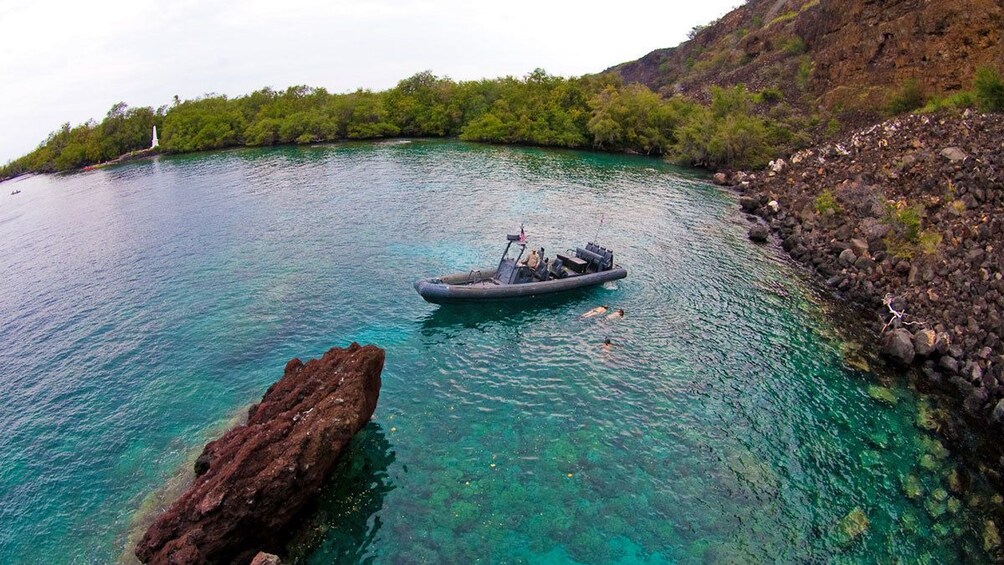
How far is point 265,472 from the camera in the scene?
18.6 metres

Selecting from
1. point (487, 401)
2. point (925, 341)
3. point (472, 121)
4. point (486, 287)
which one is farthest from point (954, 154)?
point (472, 121)

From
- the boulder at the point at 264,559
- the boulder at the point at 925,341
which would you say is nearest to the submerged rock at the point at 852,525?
the boulder at the point at 925,341

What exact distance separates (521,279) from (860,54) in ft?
223

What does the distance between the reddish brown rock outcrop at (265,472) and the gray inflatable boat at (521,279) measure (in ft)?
38.2

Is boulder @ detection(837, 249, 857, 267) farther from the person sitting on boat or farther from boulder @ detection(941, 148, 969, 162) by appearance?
the person sitting on boat

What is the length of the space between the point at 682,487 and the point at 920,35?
7100cm

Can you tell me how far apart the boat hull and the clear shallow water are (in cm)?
110

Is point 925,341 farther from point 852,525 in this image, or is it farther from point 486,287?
point 486,287

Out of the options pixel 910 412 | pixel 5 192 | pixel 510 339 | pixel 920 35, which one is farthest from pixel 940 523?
pixel 5 192

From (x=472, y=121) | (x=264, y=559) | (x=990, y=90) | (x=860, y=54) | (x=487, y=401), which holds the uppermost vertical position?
(x=860, y=54)

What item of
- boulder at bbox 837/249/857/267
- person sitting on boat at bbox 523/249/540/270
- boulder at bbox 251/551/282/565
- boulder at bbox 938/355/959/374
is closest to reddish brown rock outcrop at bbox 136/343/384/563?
boulder at bbox 251/551/282/565

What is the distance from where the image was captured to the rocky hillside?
58062 mm

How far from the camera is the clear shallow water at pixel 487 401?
20062mm

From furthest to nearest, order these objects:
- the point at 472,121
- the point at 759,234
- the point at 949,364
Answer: the point at 472,121, the point at 759,234, the point at 949,364
